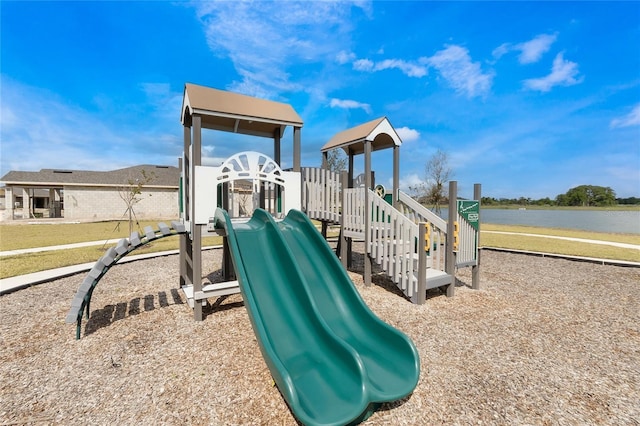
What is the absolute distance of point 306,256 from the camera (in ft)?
15.1

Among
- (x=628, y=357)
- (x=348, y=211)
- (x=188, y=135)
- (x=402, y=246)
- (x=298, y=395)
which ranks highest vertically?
(x=188, y=135)

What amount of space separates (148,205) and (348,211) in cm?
2643

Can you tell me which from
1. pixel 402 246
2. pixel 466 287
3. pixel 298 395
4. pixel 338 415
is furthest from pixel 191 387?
pixel 466 287

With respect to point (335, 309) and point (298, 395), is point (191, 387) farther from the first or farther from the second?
point (335, 309)

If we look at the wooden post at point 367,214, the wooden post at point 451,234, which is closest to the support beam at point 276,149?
the wooden post at point 367,214

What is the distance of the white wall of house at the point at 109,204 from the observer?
83.9ft

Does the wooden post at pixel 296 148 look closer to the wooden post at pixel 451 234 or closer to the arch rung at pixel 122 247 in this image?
the wooden post at pixel 451 234

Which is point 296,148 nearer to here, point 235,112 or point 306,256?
point 235,112

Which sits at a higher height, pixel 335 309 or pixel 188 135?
pixel 188 135

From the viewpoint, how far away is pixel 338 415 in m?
2.49

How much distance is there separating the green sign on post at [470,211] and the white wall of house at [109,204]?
2641cm

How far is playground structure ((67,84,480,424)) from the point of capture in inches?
113

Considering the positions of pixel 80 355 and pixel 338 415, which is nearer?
pixel 338 415

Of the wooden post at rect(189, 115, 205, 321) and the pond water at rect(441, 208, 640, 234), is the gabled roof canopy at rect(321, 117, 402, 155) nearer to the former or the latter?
the wooden post at rect(189, 115, 205, 321)
